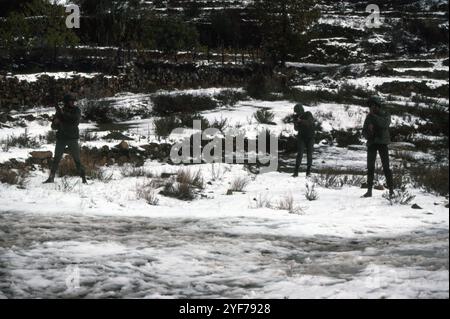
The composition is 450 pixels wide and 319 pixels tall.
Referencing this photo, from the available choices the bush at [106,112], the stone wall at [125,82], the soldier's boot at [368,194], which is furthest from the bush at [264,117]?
the soldier's boot at [368,194]

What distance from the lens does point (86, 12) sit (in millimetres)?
43344

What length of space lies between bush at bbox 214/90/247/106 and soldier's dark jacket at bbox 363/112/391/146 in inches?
541

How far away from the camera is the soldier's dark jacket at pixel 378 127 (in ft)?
26.3

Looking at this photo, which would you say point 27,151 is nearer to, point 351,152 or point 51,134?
point 51,134

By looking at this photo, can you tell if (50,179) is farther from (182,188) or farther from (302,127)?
(302,127)

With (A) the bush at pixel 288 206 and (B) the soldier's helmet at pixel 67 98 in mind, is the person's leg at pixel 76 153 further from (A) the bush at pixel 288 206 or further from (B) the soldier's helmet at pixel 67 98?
(A) the bush at pixel 288 206

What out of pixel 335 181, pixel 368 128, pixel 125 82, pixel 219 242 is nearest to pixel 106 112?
pixel 125 82

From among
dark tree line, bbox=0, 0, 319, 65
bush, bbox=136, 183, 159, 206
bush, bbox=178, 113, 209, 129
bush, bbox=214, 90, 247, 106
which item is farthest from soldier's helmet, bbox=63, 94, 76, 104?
dark tree line, bbox=0, 0, 319, 65

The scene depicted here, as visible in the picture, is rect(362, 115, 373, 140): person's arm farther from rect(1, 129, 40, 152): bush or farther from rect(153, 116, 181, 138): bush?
rect(153, 116, 181, 138): bush

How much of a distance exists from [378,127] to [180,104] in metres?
13.4

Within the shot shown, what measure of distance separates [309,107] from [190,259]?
16708 mm

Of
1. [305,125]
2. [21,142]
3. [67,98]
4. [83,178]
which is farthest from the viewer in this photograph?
[21,142]

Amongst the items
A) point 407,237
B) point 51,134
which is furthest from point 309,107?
point 407,237

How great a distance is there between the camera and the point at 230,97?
73.9 ft
